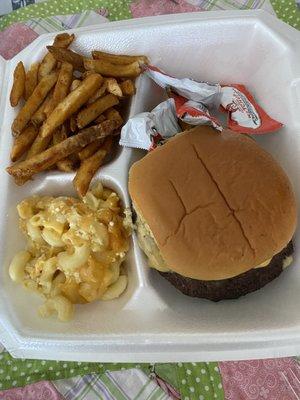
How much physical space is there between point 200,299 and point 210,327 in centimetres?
12

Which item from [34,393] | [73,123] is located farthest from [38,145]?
[34,393]

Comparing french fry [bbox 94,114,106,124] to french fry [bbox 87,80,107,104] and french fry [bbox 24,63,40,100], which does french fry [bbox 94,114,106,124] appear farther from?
french fry [bbox 24,63,40,100]

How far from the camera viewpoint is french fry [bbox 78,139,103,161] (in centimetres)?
141

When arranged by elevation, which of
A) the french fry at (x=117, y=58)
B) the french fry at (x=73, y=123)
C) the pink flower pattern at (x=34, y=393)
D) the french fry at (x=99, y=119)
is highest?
the french fry at (x=117, y=58)

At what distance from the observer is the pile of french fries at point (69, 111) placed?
1.39m

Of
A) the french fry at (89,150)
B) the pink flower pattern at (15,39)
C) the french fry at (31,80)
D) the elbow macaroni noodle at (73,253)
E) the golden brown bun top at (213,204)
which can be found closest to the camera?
the golden brown bun top at (213,204)

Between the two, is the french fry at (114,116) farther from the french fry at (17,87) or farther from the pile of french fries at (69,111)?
the french fry at (17,87)

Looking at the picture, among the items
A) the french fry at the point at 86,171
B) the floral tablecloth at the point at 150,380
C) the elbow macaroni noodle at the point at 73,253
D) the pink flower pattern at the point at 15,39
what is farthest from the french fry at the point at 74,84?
the floral tablecloth at the point at 150,380

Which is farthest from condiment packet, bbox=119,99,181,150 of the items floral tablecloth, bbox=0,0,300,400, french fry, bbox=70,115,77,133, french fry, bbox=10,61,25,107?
floral tablecloth, bbox=0,0,300,400

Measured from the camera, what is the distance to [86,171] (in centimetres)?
138

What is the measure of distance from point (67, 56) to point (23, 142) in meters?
0.32

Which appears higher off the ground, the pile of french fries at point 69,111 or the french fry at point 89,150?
the pile of french fries at point 69,111

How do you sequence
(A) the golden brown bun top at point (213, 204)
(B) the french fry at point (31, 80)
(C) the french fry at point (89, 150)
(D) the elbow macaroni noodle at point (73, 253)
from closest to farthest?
1. (A) the golden brown bun top at point (213, 204)
2. (D) the elbow macaroni noodle at point (73, 253)
3. (C) the french fry at point (89, 150)
4. (B) the french fry at point (31, 80)

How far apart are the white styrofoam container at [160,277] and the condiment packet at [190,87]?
7 centimetres
